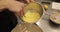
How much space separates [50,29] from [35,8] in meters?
0.15

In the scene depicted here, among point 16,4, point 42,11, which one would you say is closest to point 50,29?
point 42,11

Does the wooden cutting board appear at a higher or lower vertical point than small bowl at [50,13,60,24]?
lower

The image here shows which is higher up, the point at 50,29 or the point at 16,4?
the point at 16,4

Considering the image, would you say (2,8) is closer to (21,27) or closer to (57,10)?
(21,27)

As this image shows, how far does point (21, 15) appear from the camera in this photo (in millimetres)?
716

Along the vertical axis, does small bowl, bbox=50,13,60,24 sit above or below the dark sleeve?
above

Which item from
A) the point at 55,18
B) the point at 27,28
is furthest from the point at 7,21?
the point at 55,18

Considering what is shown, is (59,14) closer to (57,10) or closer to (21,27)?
(57,10)

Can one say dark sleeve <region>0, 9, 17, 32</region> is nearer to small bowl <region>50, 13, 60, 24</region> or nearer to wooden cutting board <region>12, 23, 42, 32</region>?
wooden cutting board <region>12, 23, 42, 32</region>

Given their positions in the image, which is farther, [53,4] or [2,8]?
[53,4]

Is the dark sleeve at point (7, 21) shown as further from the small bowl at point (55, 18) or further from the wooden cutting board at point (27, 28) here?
the small bowl at point (55, 18)

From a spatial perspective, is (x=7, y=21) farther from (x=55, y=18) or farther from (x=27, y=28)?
(x=55, y=18)

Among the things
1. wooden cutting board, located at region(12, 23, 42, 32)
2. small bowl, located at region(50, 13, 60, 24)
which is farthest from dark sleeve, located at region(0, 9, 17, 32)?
small bowl, located at region(50, 13, 60, 24)

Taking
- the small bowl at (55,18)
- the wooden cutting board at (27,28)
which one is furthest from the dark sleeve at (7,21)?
the small bowl at (55,18)
